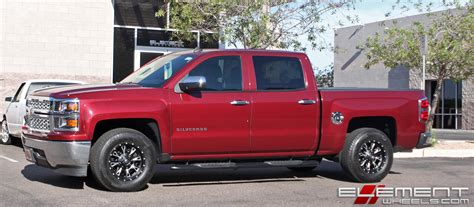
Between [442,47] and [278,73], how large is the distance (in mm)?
9866

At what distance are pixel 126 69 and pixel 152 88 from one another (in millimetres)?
15344

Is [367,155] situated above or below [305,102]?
below

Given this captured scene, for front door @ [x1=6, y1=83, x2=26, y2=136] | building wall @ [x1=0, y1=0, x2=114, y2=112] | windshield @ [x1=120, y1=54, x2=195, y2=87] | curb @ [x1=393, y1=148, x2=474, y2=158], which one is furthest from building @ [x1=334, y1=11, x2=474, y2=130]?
windshield @ [x1=120, y1=54, x2=195, y2=87]

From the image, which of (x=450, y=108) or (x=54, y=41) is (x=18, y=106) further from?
(x=450, y=108)

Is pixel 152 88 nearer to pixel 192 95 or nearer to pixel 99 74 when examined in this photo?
pixel 192 95

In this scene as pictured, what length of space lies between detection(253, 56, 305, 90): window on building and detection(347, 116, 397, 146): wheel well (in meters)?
1.11

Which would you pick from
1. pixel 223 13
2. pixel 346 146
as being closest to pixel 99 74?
pixel 223 13

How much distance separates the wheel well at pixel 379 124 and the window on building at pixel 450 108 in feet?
83.6

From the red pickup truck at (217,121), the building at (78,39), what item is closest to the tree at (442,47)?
the building at (78,39)

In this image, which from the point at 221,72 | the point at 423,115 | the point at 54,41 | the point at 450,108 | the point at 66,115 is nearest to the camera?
the point at 66,115

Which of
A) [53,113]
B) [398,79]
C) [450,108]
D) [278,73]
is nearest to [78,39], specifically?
[278,73]

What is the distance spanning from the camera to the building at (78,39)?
70.5ft

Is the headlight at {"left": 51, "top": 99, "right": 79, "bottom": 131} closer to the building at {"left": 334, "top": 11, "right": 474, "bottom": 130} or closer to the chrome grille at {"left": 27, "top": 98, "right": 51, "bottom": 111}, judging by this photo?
the chrome grille at {"left": 27, "top": 98, "right": 51, "bottom": 111}

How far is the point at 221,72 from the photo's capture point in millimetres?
8977
